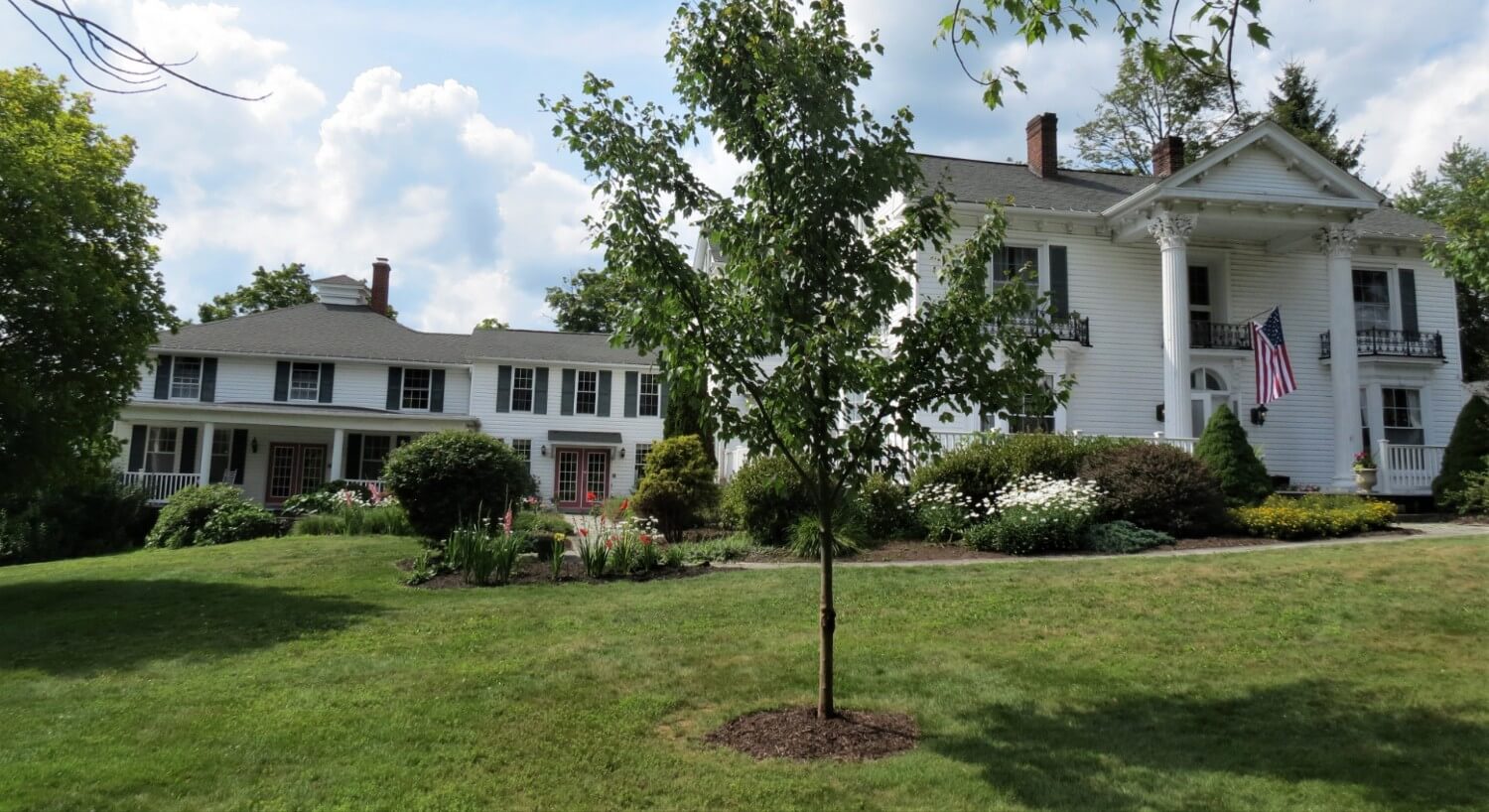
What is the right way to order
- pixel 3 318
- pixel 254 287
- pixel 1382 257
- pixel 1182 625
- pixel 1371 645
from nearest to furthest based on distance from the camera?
1. pixel 1371 645
2. pixel 1182 625
3. pixel 3 318
4. pixel 1382 257
5. pixel 254 287

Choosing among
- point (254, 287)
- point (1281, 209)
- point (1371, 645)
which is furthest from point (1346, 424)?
point (254, 287)

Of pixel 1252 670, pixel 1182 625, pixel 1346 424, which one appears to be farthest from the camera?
pixel 1346 424

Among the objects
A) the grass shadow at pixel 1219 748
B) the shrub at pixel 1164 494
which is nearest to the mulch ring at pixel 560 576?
the grass shadow at pixel 1219 748

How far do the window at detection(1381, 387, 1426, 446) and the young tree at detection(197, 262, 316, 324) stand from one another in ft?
149

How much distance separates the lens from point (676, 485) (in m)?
15.7

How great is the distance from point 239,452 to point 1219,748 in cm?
3080

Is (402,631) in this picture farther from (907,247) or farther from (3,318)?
(3,318)

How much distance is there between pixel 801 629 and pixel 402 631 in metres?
3.71

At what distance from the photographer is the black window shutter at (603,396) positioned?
1225 inches

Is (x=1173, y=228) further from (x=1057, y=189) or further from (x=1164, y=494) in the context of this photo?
(x=1164, y=494)

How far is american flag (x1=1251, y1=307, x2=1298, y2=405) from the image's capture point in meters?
17.8

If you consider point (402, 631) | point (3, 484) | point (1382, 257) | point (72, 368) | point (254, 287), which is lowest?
point (402, 631)

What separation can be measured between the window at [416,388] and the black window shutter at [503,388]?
2500 mm

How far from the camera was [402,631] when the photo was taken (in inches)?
317
